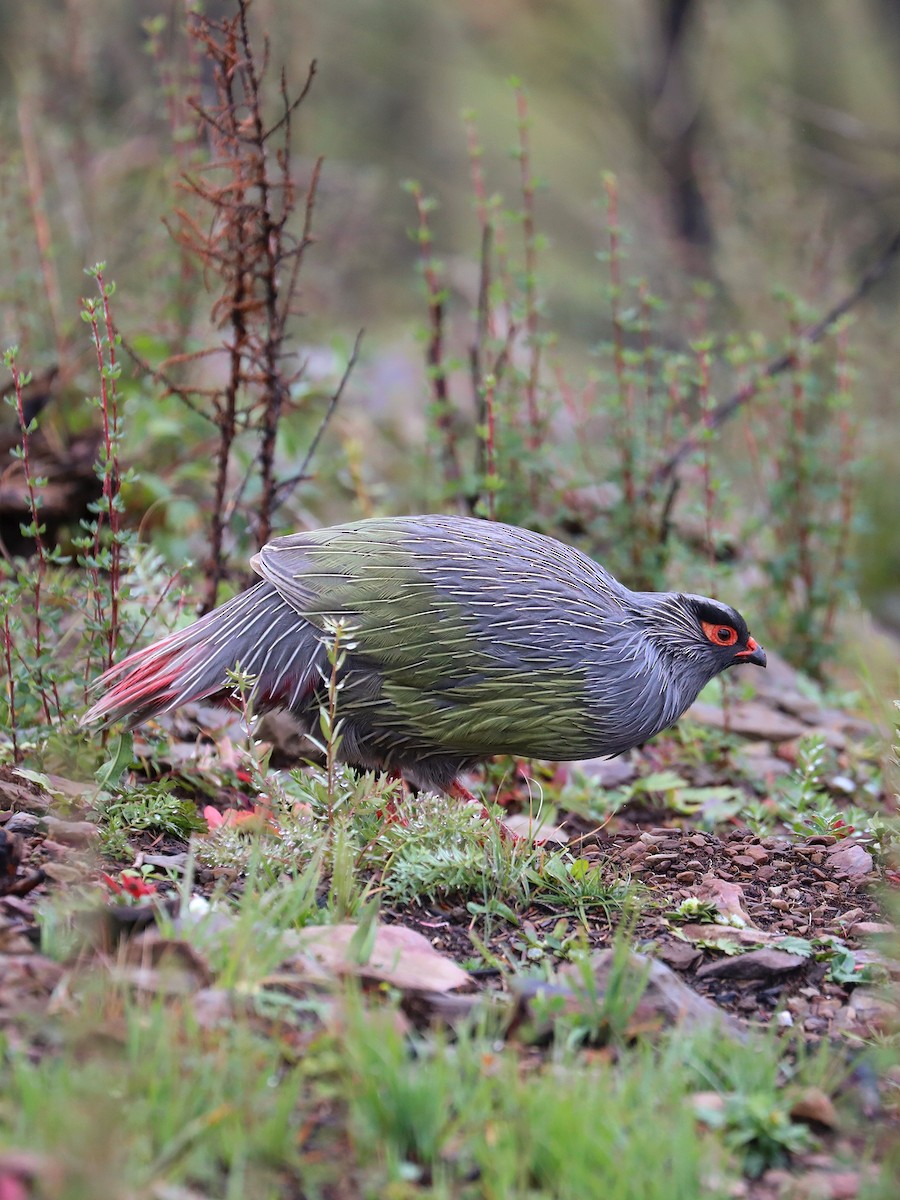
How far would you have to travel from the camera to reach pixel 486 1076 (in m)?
2.40

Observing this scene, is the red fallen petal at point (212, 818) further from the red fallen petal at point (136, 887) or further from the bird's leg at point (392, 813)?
the red fallen petal at point (136, 887)

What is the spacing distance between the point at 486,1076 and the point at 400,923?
2.82 feet

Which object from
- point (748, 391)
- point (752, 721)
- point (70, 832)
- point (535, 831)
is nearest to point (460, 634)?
point (535, 831)

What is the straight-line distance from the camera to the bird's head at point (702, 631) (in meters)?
4.30

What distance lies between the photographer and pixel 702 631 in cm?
435

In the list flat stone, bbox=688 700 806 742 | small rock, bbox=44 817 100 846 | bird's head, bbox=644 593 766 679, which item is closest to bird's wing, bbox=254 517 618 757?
bird's head, bbox=644 593 766 679

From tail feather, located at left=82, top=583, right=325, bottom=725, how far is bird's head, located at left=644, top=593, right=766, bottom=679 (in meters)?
1.18

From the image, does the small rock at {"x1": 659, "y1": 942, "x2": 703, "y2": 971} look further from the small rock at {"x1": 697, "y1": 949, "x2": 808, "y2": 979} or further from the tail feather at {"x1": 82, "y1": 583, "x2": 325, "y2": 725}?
the tail feather at {"x1": 82, "y1": 583, "x2": 325, "y2": 725}

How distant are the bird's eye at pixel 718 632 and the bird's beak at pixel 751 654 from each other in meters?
0.06

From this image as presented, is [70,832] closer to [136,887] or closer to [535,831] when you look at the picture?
[136,887]

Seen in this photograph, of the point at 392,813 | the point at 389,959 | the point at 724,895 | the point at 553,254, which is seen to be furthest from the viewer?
the point at 553,254

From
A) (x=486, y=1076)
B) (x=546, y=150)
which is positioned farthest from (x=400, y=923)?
(x=546, y=150)

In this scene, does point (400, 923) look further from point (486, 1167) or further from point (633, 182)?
point (633, 182)

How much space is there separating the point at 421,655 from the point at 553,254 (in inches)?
405
